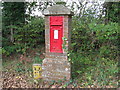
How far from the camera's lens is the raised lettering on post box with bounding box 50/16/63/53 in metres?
3.39


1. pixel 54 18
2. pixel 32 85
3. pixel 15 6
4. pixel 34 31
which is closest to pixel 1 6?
pixel 15 6

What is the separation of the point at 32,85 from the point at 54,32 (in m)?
1.58

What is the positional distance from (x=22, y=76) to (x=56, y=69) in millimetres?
1269

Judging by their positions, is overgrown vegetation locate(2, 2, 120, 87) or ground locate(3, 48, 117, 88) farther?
overgrown vegetation locate(2, 2, 120, 87)

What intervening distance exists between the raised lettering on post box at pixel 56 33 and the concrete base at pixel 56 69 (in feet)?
1.00

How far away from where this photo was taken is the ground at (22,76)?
3482 mm

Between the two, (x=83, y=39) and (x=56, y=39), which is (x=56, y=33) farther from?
(x=83, y=39)

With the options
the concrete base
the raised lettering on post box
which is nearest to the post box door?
the raised lettering on post box

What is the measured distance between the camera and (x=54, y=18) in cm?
341

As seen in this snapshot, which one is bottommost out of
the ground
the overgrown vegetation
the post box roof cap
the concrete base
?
the ground

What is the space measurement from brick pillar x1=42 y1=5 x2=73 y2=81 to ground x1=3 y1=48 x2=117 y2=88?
7.6 inches

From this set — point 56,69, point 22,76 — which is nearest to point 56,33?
point 56,69

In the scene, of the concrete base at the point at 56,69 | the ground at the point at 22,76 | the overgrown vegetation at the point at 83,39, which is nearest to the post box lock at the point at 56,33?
the concrete base at the point at 56,69

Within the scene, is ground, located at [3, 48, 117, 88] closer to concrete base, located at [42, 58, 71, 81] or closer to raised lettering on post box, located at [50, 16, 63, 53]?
concrete base, located at [42, 58, 71, 81]
